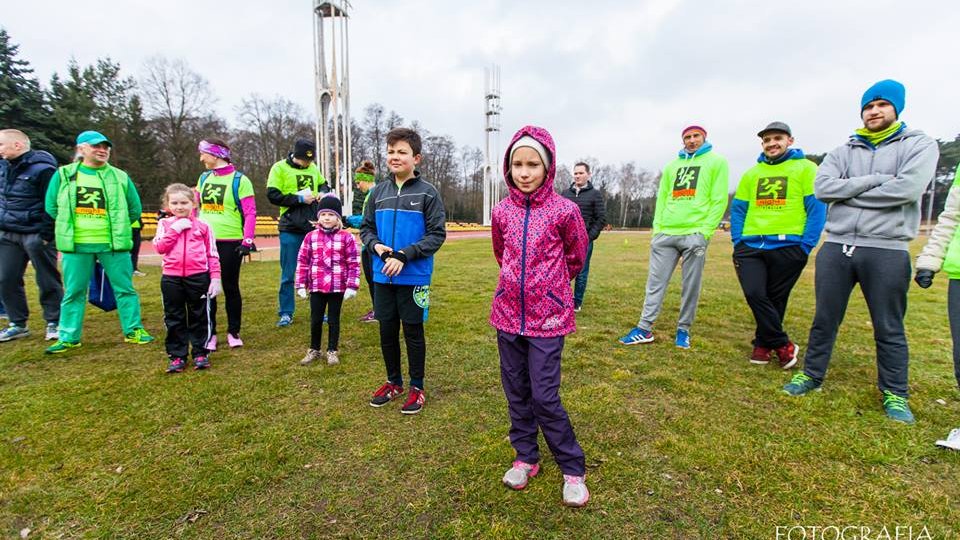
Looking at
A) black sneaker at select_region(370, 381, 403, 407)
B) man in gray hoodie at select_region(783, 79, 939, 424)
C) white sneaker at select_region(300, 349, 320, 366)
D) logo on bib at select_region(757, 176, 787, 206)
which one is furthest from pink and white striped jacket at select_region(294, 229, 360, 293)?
man in gray hoodie at select_region(783, 79, 939, 424)

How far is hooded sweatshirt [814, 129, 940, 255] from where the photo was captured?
9.70 ft

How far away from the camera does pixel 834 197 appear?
325cm

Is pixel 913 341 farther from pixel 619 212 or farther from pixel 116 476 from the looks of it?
pixel 619 212

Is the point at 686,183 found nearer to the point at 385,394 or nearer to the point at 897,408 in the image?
the point at 897,408

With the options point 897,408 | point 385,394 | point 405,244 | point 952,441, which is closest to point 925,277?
point 897,408

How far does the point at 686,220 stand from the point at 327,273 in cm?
373

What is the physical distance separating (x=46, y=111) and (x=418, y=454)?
32.4m

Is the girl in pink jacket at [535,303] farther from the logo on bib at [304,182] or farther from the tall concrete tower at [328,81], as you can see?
the tall concrete tower at [328,81]

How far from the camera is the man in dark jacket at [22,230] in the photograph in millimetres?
4691

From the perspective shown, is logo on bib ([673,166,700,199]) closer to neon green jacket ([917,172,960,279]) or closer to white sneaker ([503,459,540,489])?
neon green jacket ([917,172,960,279])

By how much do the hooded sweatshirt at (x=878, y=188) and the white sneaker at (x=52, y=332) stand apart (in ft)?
24.8

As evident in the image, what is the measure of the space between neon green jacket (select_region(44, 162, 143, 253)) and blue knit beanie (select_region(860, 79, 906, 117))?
6.66m

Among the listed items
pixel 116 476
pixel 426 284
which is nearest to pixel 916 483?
pixel 426 284

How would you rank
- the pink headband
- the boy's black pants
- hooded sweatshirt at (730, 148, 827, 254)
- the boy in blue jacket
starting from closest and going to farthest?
the boy in blue jacket, hooded sweatshirt at (730, 148, 827, 254), the boy's black pants, the pink headband
